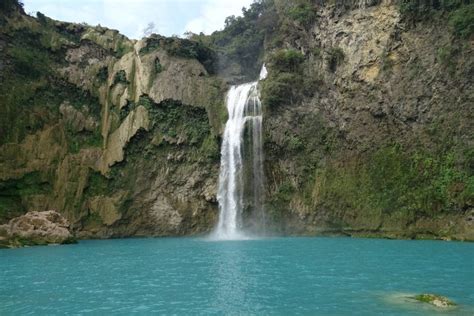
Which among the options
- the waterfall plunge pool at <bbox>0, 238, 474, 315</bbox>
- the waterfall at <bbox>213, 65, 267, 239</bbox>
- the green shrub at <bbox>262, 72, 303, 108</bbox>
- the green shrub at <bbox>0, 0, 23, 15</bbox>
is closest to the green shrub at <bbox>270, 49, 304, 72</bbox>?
the green shrub at <bbox>262, 72, 303, 108</bbox>

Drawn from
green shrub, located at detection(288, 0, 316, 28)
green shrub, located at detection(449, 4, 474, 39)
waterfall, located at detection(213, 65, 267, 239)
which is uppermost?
green shrub, located at detection(288, 0, 316, 28)

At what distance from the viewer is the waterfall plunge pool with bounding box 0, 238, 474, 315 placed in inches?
490

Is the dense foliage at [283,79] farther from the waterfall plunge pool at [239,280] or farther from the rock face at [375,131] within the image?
the waterfall plunge pool at [239,280]

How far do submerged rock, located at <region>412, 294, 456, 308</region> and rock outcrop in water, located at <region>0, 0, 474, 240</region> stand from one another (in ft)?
61.5

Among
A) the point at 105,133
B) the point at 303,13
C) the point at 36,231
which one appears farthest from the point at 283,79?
the point at 36,231

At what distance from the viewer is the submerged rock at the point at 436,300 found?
39.4ft

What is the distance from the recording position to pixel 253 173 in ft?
124

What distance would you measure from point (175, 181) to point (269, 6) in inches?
1005

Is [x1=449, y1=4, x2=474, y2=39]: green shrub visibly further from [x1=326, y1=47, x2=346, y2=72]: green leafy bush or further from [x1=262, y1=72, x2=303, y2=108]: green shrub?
[x1=262, y1=72, x2=303, y2=108]: green shrub

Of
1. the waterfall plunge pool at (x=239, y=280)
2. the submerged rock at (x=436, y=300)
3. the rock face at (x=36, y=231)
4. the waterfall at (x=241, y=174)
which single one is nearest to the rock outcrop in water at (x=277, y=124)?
the waterfall at (x=241, y=174)

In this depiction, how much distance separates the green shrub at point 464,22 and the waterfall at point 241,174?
14926mm

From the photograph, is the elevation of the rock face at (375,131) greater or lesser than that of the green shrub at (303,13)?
lesser

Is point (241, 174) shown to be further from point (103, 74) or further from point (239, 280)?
point (239, 280)

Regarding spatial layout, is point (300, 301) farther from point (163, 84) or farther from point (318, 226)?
point (163, 84)
